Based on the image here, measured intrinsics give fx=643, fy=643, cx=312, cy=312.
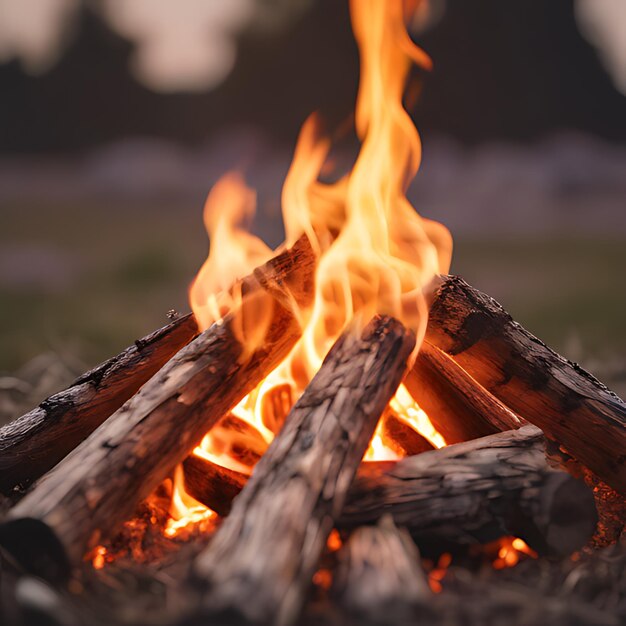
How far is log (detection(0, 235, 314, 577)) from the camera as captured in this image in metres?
2.16

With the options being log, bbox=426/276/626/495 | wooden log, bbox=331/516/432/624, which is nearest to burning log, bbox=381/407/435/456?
log, bbox=426/276/626/495

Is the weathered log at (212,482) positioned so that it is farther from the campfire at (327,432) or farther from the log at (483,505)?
the log at (483,505)

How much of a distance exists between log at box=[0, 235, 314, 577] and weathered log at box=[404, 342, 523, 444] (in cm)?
66

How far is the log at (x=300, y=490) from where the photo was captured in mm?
1690

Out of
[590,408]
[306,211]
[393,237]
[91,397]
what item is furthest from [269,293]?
[590,408]

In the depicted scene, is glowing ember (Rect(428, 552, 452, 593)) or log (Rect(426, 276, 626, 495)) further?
log (Rect(426, 276, 626, 495))

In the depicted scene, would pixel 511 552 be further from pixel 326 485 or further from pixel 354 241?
pixel 354 241

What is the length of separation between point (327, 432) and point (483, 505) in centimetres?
64

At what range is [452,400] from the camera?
3.10 m

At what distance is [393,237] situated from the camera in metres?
3.25

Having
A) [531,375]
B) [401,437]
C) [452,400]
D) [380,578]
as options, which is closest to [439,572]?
[380,578]

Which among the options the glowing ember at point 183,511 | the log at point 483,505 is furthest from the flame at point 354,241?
the log at point 483,505

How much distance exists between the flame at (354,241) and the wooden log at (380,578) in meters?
0.85

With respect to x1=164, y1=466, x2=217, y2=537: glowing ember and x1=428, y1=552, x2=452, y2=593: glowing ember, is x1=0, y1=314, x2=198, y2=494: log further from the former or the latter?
x1=428, y1=552, x2=452, y2=593: glowing ember
